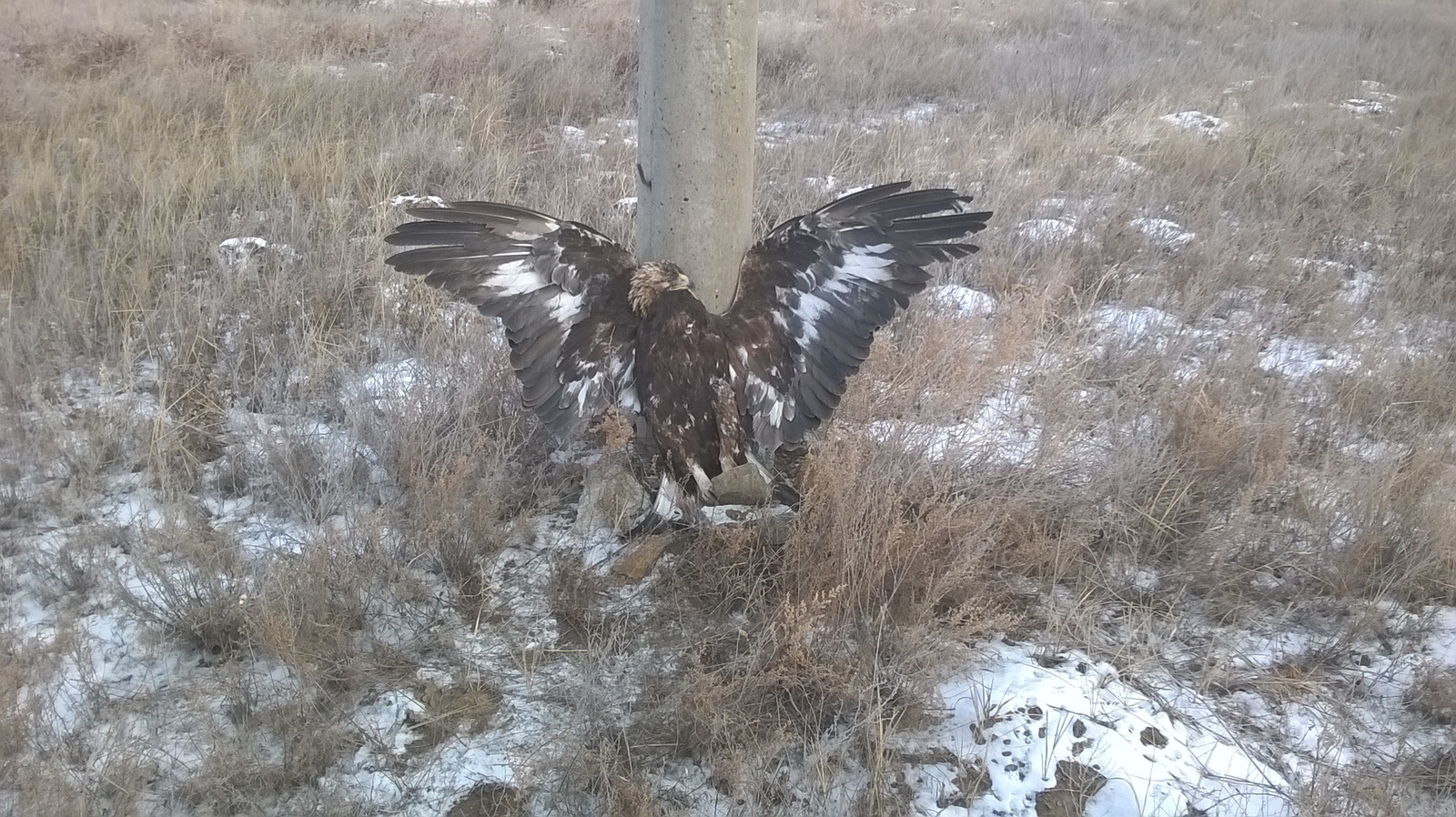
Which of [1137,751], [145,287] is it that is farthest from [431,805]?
[145,287]

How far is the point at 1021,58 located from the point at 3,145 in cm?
939

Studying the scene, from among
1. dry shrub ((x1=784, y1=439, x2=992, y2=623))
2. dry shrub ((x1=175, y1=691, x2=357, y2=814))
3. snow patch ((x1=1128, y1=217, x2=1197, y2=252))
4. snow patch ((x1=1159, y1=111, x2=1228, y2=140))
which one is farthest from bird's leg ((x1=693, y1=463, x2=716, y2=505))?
snow patch ((x1=1159, y1=111, x2=1228, y2=140))

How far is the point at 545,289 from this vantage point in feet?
10.1

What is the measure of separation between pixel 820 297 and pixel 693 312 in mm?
555

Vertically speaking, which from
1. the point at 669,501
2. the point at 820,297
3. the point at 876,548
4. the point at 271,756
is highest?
the point at 820,297

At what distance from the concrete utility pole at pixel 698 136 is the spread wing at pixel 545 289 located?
233 millimetres

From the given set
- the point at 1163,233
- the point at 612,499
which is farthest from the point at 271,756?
the point at 1163,233

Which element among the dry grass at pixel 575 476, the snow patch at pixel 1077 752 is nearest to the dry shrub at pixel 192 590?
the dry grass at pixel 575 476

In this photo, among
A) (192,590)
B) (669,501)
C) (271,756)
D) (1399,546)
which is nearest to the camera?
(271,756)

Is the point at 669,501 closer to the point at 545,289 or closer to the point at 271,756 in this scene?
the point at 545,289

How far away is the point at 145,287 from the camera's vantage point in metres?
4.29

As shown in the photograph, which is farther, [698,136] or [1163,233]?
[1163,233]

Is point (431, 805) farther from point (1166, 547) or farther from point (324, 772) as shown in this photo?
point (1166, 547)

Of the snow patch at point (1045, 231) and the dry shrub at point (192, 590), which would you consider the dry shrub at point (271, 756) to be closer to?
the dry shrub at point (192, 590)
